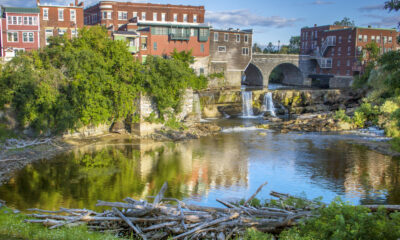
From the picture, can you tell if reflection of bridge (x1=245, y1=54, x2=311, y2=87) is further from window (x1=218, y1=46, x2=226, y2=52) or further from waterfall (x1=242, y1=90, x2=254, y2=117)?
waterfall (x1=242, y1=90, x2=254, y2=117)

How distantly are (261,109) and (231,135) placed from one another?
14.4 metres

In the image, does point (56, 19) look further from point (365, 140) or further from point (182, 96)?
point (365, 140)

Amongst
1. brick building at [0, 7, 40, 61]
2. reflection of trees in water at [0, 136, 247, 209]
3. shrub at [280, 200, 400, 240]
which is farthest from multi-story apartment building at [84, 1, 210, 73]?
shrub at [280, 200, 400, 240]

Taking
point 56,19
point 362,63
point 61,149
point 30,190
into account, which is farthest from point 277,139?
point 362,63

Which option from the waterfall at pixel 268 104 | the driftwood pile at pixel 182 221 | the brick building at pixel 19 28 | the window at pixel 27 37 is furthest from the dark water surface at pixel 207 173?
the window at pixel 27 37

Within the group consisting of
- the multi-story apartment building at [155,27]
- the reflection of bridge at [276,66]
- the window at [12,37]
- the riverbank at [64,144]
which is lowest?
the riverbank at [64,144]

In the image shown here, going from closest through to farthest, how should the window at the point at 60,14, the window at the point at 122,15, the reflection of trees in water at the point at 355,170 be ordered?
the reflection of trees in water at the point at 355,170 → the window at the point at 60,14 → the window at the point at 122,15

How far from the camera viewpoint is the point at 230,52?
63.4 m

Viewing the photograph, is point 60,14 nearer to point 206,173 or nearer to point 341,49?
point 206,173

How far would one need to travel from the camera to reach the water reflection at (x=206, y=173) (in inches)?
822

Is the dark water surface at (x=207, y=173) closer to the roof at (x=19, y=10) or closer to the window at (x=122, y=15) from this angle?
the roof at (x=19, y=10)

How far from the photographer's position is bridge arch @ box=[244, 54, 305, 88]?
70125 millimetres

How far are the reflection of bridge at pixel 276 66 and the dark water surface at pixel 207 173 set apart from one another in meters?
37.1

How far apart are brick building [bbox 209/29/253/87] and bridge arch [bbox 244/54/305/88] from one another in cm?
449
